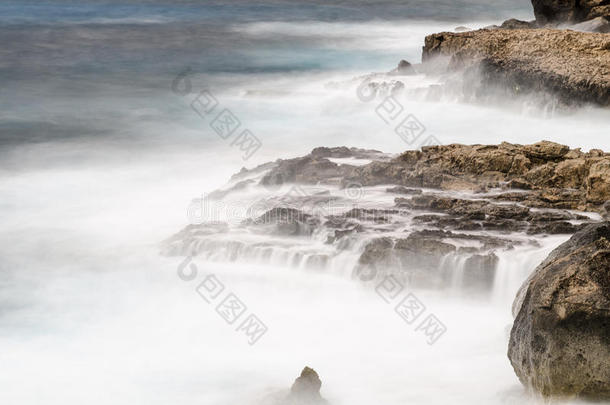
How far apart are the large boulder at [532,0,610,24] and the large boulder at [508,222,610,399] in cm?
1612

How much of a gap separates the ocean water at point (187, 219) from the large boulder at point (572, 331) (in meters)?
0.52

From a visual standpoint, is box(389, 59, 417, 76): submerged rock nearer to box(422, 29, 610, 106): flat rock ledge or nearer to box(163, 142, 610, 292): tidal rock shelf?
box(422, 29, 610, 106): flat rock ledge

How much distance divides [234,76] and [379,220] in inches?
666

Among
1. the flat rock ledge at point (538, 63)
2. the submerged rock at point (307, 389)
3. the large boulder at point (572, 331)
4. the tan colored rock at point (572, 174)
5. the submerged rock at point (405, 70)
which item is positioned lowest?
the large boulder at point (572, 331)

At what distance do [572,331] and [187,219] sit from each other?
7.78 metres

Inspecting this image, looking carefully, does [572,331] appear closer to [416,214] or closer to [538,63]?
[416,214]

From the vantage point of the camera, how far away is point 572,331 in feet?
24.3

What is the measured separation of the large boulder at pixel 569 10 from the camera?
22484mm

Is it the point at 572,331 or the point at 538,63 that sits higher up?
the point at 538,63

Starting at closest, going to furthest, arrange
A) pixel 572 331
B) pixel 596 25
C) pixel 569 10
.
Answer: pixel 572 331 < pixel 596 25 < pixel 569 10

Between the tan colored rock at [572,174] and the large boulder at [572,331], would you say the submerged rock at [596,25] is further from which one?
the large boulder at [572,331]

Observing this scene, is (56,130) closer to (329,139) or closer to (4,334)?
(329,139)

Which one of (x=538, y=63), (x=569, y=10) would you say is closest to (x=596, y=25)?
(x=569, y=10)

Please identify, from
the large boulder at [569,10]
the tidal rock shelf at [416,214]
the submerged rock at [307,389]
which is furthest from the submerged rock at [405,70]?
the submerged rock at [307,389]
